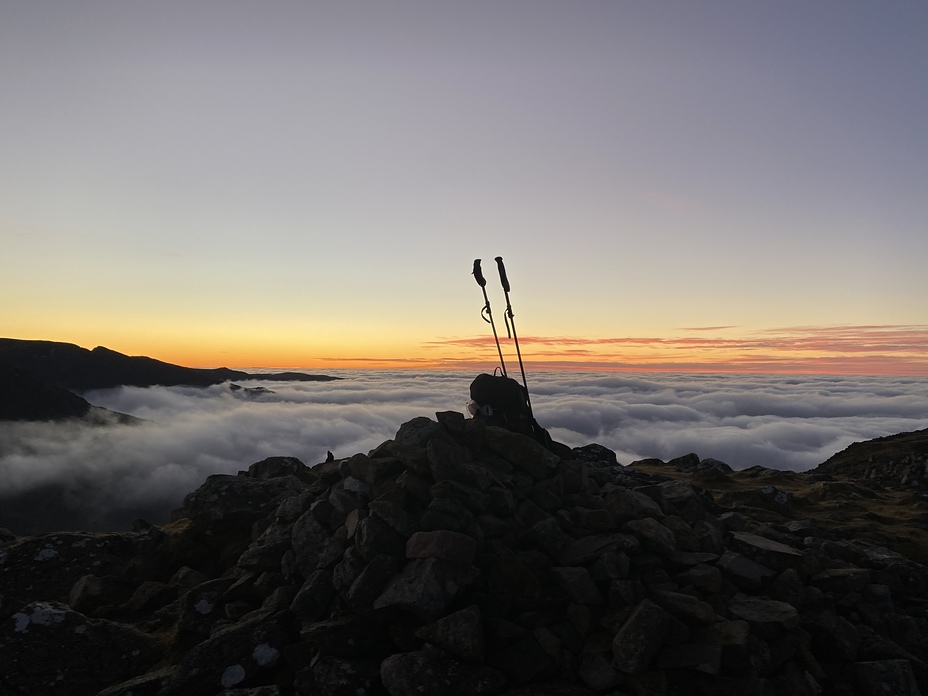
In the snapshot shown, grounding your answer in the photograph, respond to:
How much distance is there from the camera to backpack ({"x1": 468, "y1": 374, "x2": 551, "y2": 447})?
45.2ft

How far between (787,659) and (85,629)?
12269 mm

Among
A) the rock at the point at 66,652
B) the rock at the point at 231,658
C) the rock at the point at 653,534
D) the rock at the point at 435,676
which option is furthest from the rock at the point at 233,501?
the rock at the point at 653,534

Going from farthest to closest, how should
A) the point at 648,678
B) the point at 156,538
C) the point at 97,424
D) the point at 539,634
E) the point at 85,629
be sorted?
the point at 97,424 → the point at 156,538 → the point at 85,629 → the point at 539,634 → the point at 648,678

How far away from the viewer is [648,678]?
800 cm

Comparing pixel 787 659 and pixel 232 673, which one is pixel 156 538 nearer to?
pixel 232 673

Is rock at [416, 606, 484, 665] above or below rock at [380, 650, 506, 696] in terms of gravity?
above

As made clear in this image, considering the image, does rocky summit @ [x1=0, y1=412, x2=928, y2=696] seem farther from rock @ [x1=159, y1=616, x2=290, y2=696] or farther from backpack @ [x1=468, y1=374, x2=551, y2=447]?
backpack @ [x1=468, y1=374, x2=551, y2=447]

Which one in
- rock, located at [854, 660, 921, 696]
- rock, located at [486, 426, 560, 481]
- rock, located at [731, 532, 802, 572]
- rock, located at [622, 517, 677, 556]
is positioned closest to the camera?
rock, located at [854, 660, 921, 696]

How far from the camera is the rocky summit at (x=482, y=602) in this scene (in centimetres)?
835

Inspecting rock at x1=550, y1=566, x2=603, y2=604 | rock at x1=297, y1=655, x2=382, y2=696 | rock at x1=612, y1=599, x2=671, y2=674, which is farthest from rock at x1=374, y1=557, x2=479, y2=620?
rock at x1=612, y1=599, x2=671, y2=674

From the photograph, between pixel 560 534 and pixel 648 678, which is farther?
pixel 560 534

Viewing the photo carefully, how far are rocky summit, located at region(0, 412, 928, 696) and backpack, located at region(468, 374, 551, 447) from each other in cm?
101

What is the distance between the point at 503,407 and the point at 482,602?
5486 millimetres

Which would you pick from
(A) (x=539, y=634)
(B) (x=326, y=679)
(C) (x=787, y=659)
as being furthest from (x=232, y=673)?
(C) (x=787, y=659)
